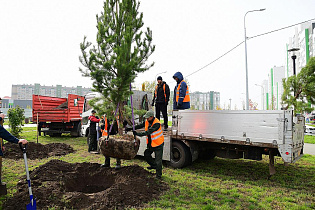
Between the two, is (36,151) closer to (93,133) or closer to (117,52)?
(93,133)

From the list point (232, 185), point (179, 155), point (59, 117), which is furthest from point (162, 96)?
point (59, 117)

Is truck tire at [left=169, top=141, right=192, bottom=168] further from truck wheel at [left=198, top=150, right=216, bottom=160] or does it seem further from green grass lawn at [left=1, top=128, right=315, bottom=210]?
truck wheel at [left=198, top=150, right=216, bottom=160]

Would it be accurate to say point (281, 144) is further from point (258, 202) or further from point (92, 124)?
point (92, 124)

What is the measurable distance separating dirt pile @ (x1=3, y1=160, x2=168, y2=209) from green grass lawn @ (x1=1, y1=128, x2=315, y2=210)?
24 centimetres

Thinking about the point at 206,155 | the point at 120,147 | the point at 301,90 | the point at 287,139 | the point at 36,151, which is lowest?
the point at 36,151

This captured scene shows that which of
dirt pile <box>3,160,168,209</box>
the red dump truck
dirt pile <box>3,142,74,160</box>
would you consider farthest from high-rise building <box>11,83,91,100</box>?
dirt pile <box>3,160,168,209</box>

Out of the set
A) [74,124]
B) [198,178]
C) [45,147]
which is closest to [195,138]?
[198,178]

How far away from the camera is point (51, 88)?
336 feet

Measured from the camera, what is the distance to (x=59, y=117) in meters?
13.1

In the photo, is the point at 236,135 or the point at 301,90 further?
the point at 301,90

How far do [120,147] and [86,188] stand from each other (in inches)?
52.3

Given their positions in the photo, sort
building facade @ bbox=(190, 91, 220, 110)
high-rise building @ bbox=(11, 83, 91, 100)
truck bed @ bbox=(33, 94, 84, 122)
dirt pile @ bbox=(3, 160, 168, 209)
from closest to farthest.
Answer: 1. dirt pile @ bbox=(3, 160, 168, 209)
2. truck bed @ bbox=(33, 94, 84, 122)
3. building facade @ bbox=(190, 91, 220, 110)
4. high-rise building @ bbox=(11, 83, 91, 100)

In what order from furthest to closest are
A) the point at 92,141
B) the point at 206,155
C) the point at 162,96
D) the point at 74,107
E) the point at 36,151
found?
the point at 74,107, the point at 92,141, the point at 36,151, the point at 206,155, the point at 162,96

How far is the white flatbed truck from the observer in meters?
4.73
